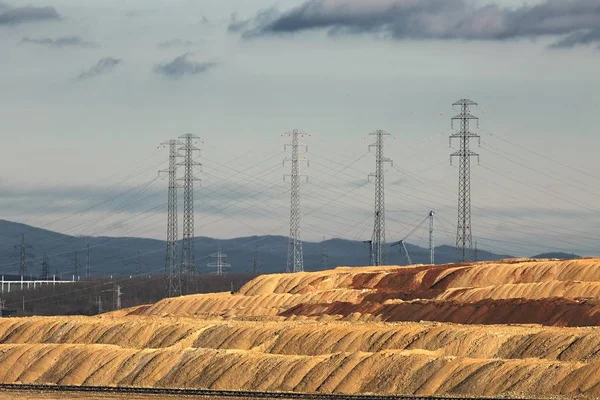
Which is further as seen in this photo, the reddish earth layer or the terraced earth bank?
the reddish earth layer

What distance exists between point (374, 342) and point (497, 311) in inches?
767

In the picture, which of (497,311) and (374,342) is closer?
(374,342)

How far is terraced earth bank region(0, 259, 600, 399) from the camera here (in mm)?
69562

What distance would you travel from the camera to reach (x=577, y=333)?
3019 inches

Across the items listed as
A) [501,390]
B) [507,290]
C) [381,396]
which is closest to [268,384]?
[381,396]

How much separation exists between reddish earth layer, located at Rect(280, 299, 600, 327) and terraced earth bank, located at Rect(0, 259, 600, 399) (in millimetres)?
134

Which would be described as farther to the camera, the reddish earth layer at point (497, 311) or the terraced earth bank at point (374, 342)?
the reddish earth layer at point (497, 311)

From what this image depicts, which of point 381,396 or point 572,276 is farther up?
point 572,276

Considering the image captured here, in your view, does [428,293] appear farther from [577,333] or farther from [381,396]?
[381,396]

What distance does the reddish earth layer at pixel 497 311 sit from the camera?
93.4m

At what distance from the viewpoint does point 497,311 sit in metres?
98.9

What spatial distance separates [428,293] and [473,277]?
566 cm

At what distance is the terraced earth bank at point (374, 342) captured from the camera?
6956cm

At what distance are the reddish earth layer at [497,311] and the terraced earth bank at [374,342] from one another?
134 mm
